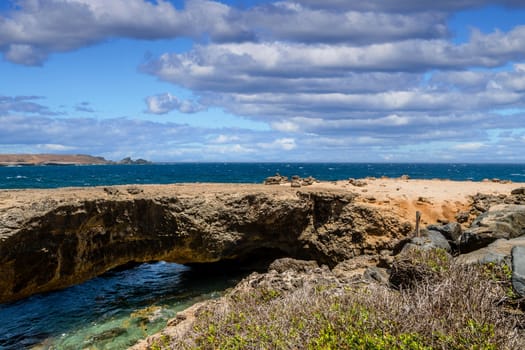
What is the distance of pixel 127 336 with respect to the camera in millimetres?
12039

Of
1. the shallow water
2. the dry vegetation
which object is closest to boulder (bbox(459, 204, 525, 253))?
the dry vegetation

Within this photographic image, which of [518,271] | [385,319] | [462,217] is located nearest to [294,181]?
[462,217]

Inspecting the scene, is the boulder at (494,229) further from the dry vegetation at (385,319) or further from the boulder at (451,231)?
the dry vegetation at (385,319)

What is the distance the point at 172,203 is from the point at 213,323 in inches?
288

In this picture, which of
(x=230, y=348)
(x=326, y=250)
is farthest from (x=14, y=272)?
(x=326, y=250)

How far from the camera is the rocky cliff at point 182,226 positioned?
12.4 m

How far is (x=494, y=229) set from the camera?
13.3m

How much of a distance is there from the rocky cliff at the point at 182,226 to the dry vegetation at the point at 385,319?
5.79m

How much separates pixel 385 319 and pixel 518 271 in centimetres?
313

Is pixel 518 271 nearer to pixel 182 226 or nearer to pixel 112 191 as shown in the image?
pixel 182 226

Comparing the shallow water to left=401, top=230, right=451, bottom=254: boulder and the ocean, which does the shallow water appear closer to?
the ocean

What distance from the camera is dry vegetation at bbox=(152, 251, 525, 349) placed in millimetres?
6102

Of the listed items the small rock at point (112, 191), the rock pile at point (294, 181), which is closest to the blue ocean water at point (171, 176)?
the rock pile at point (294, 181)

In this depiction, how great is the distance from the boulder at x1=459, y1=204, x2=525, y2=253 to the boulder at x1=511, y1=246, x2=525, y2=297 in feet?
13.8
